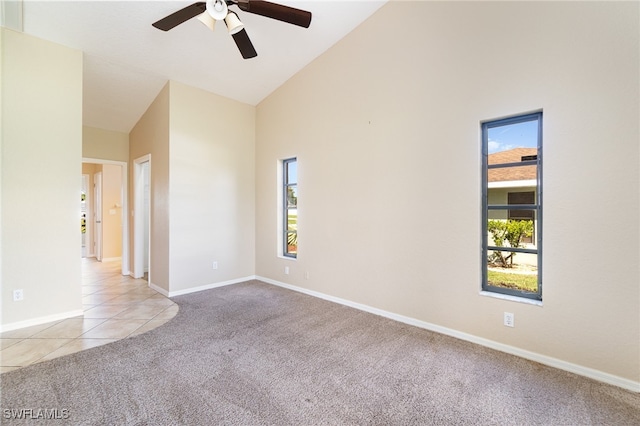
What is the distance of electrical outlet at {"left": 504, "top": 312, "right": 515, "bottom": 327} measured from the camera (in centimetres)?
259

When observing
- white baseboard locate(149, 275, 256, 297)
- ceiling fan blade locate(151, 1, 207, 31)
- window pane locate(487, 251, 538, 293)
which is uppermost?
ceiling fan blade locate(151, 1, 207, 31)

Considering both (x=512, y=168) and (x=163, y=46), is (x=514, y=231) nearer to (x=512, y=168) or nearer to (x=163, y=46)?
(x=512, y=168)

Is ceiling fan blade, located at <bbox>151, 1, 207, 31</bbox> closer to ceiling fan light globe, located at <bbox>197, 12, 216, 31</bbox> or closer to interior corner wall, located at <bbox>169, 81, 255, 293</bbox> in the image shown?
ceiling fan light globe, located at <bbox>197, 12, 216, 31</bbox>

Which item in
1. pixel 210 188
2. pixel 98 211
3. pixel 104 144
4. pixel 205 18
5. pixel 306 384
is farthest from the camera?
pixel 98 211

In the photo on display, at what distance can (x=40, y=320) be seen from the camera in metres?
3.23

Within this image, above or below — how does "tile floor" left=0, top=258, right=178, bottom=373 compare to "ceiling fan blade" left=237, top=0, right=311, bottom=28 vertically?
below

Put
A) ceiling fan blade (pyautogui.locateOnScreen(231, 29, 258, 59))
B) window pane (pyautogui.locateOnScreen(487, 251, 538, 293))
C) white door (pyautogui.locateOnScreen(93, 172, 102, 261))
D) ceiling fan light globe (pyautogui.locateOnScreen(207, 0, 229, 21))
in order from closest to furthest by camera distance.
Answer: ceiling fan light globe (pyautogui.locateOnScreen(207, 0, 229, 21)), window pane (pyautogui.locateOnScreen(487, 251, 538, 293)), ceiling fan blade (pyautogui.locateOnScreen(231, 29, 258, 59)), white door (pyautogui.locateOnScreen(93, 172, 102, 261))

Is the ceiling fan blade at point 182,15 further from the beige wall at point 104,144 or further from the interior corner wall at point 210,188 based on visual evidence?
the beige wall at point 104,144

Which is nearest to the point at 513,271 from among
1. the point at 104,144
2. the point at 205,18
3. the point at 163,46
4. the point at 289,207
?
the point at 289,207

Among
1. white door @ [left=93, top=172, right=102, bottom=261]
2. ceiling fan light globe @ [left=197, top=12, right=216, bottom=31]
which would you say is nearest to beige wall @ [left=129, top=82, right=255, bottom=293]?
ceiling fan light globe @ [left=197, top=12, right=216, bottom=31]

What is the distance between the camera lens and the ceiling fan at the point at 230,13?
2453mm

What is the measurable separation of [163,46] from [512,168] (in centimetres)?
430
